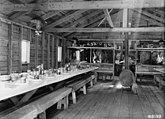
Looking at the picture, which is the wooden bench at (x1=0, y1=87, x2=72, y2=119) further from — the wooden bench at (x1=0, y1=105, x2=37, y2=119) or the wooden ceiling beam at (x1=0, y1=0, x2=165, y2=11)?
the wooden ceiling beam at (x1=0, y1=0, x2=165, y2=11)

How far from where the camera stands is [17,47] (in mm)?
7117

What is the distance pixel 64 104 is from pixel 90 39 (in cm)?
907

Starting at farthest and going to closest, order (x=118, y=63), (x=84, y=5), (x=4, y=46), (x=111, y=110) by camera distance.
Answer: (x=118, y=63), (x=4, y=46), (x=84, y=5), (x=111, y=110)

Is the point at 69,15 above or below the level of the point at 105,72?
above

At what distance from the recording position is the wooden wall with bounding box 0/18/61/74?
20.8 feet

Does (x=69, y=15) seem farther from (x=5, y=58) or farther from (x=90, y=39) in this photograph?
(x=90, y=39)

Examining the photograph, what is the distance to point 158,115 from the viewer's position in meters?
4.89

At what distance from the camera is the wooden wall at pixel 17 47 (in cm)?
634

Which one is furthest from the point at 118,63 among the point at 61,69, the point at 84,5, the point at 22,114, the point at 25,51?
the point at 22,114

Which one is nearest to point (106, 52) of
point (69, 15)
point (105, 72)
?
point (105, 72)

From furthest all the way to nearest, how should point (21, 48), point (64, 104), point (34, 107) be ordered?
1. point (21, 48)
2. point (64, 104)
3. point (34, 107)

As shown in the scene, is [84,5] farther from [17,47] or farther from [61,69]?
[17,47]

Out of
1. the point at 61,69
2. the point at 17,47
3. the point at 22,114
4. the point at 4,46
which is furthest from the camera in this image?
the point at 17,47

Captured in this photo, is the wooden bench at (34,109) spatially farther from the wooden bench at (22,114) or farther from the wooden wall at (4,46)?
the wooden wall at (4,46)
